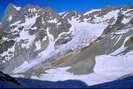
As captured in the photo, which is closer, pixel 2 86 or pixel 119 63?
pixel 2 86

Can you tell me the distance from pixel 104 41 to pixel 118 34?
20.6 ft

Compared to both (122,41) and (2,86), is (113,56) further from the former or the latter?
(2,86)

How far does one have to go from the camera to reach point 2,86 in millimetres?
20172

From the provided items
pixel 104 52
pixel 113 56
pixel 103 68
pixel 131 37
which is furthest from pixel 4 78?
pixel 131 37

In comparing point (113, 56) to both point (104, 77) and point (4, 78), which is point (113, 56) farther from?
point (4, 78)

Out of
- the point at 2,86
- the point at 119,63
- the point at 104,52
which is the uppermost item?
the point at 104,52

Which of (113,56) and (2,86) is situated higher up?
(113,56)

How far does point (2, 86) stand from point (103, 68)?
170 ft

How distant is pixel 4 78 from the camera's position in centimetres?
2292

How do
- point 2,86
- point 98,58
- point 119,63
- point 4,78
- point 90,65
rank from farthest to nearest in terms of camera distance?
1. point 98,58
2. point 90,65
3. point 119,63
4. point 4,78
5. point 2,86

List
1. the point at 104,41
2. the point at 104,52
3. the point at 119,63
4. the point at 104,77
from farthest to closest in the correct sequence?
the point at 104,41 → the point at 104,52 → the point at 119,63 → the point at 104,77

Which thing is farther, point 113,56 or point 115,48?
point 115,48

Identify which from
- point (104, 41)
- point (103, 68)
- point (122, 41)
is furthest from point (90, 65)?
point (104, 41)

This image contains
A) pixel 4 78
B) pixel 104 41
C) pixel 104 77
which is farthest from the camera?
pixel 104 41
